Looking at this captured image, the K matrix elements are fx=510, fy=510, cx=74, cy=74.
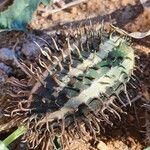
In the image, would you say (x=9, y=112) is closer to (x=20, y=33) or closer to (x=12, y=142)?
(x=12, y=142)

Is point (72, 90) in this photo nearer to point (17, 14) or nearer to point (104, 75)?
point (104, 75)

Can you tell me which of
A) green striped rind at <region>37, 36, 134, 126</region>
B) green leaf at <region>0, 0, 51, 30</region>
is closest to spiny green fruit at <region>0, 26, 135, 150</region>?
green striped rind at <region>37, 36, 134, 126</region>

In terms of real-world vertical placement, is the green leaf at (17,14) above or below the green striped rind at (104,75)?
above

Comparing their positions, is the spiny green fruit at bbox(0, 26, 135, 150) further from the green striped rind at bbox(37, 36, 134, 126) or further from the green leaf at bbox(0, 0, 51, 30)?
the green leaf at bbox(0, 0, 51, 30)

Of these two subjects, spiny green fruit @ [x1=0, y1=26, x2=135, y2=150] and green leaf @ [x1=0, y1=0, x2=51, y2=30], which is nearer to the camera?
spiny green fruit @ [x1=0, y1=26, x2=135, y2=150]

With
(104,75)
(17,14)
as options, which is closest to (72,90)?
(104,75)

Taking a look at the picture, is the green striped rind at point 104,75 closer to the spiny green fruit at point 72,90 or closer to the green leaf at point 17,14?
the spiny green fruit at point 72,90

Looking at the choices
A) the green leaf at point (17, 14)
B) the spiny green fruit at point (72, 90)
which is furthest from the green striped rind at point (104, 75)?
the green leaf at point (17, 14)
